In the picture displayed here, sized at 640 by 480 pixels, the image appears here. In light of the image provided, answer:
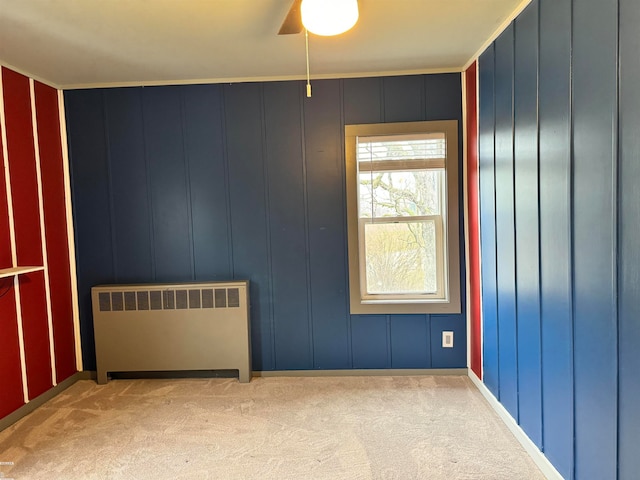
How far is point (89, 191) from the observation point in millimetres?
2877

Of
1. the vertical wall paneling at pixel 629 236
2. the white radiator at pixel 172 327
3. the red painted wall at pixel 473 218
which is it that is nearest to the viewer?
the vertical wall paneling at pixel 629 236

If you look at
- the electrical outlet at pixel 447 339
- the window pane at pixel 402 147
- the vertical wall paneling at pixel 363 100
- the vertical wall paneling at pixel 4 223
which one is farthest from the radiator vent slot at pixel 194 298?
the electrical outlet at pixel 447 339

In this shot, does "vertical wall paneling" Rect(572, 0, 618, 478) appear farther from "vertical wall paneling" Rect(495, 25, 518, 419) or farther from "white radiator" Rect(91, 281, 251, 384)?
"white radiator" Rect(91, 281, 251, 384)

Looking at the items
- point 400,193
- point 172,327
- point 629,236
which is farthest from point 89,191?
point 629,236

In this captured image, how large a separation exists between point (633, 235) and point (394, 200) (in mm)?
1712

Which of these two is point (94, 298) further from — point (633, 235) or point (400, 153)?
point (633, 235)

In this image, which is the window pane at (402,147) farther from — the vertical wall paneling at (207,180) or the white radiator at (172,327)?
the white radiator at (172,327)

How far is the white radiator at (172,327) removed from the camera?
278cm

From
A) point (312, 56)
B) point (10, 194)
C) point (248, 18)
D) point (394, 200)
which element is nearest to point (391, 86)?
point (312, 56)

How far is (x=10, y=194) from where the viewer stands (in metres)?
2.37

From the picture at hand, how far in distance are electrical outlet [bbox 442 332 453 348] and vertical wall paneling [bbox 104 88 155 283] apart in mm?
2352

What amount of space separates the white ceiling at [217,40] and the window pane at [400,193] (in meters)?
0.77

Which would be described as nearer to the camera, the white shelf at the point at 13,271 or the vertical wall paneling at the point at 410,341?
the white shelf at the point at 13,271

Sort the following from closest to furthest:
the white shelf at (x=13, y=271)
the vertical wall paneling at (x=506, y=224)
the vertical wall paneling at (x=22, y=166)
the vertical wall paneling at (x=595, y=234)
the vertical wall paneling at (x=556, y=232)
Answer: the vertical wall paneling at (x=595, y=234)
the vertical wall paneling at (x=556, y=232)
the vertical wall paneling at (x=506, y=224)
the white shelf at (x=13, y=271)
the vertical wall paneling at (x=22, y=166)
